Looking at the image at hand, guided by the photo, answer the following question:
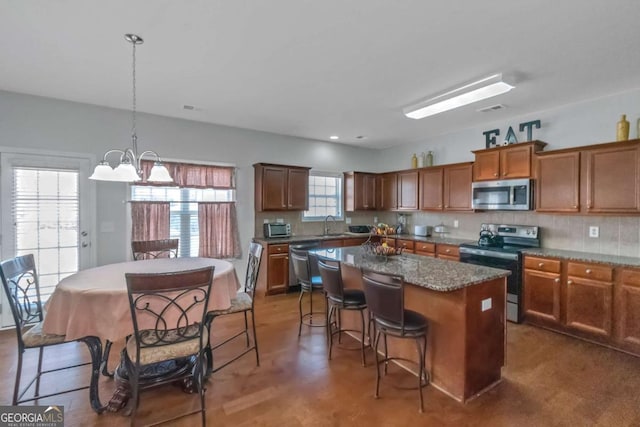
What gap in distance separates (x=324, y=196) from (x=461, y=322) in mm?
4260

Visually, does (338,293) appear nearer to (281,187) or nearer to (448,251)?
(448,251)

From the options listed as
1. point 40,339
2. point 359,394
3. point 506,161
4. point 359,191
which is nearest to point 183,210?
point 40,339

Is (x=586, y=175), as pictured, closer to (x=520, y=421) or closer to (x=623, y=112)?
(x=623, y=112)

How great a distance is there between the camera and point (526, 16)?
2.07 m

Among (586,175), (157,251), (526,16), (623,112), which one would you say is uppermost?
(526,16)

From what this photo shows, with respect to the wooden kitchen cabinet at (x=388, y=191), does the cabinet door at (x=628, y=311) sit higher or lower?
lower

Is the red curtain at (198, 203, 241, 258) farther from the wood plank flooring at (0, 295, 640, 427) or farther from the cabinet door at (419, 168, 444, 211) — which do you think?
the cabinet door at (419, 168, 444, 211)

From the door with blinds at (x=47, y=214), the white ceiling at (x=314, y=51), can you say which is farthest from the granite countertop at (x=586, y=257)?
the door with blinds at (x=47, y=214)

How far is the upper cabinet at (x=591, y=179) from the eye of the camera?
3098 millimetres

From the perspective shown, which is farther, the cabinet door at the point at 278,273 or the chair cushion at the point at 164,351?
the cabinet door at the point at 278,273

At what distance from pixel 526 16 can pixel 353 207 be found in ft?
14.1

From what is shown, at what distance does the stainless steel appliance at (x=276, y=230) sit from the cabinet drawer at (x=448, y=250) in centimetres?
253

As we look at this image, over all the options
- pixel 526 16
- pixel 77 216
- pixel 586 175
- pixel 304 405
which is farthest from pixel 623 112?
pixel 77 216

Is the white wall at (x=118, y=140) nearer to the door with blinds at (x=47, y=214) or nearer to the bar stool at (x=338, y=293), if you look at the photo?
the door with blinds at (x=47, y=214)
